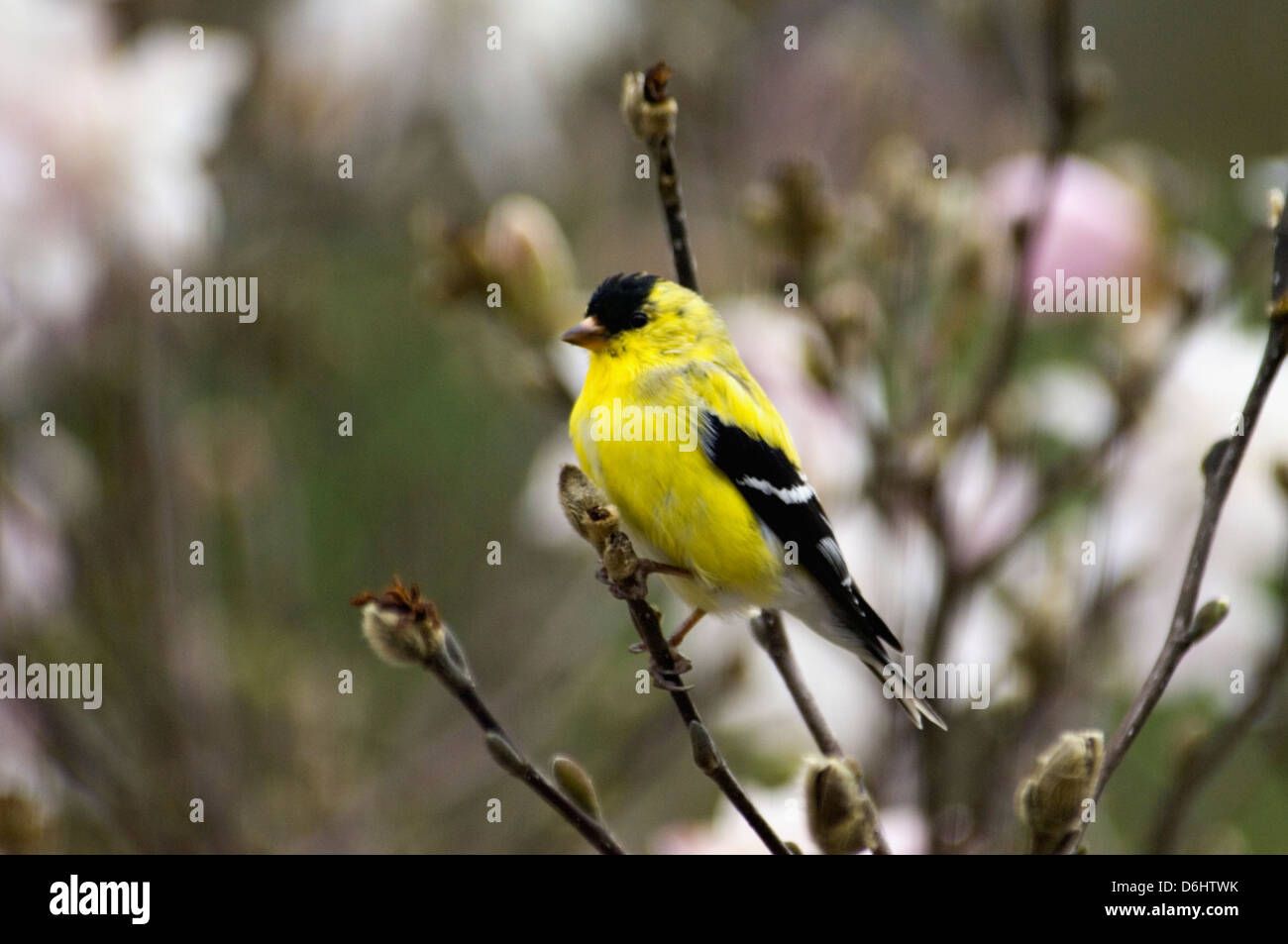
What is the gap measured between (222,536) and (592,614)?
638 millimetres

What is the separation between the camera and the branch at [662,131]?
891 millimetres

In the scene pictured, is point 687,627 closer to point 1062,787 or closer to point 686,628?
point 686,628

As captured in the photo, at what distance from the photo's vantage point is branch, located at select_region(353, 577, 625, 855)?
0.77m

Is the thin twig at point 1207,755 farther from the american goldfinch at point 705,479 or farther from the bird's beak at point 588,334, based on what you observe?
the bird's beak at point 588,334

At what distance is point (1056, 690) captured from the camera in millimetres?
1206

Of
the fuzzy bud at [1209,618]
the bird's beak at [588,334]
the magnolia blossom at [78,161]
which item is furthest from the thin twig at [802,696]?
the magnolia blossom at [78,161]

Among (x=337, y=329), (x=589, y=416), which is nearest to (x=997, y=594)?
(x=589, y=416)

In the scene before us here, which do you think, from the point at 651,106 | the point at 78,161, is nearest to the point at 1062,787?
the point at 651,106

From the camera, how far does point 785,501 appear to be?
1274 mm

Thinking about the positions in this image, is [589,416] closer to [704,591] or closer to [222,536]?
[704,591]

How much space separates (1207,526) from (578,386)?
0.87m

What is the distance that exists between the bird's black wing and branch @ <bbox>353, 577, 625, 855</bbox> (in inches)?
18.8
